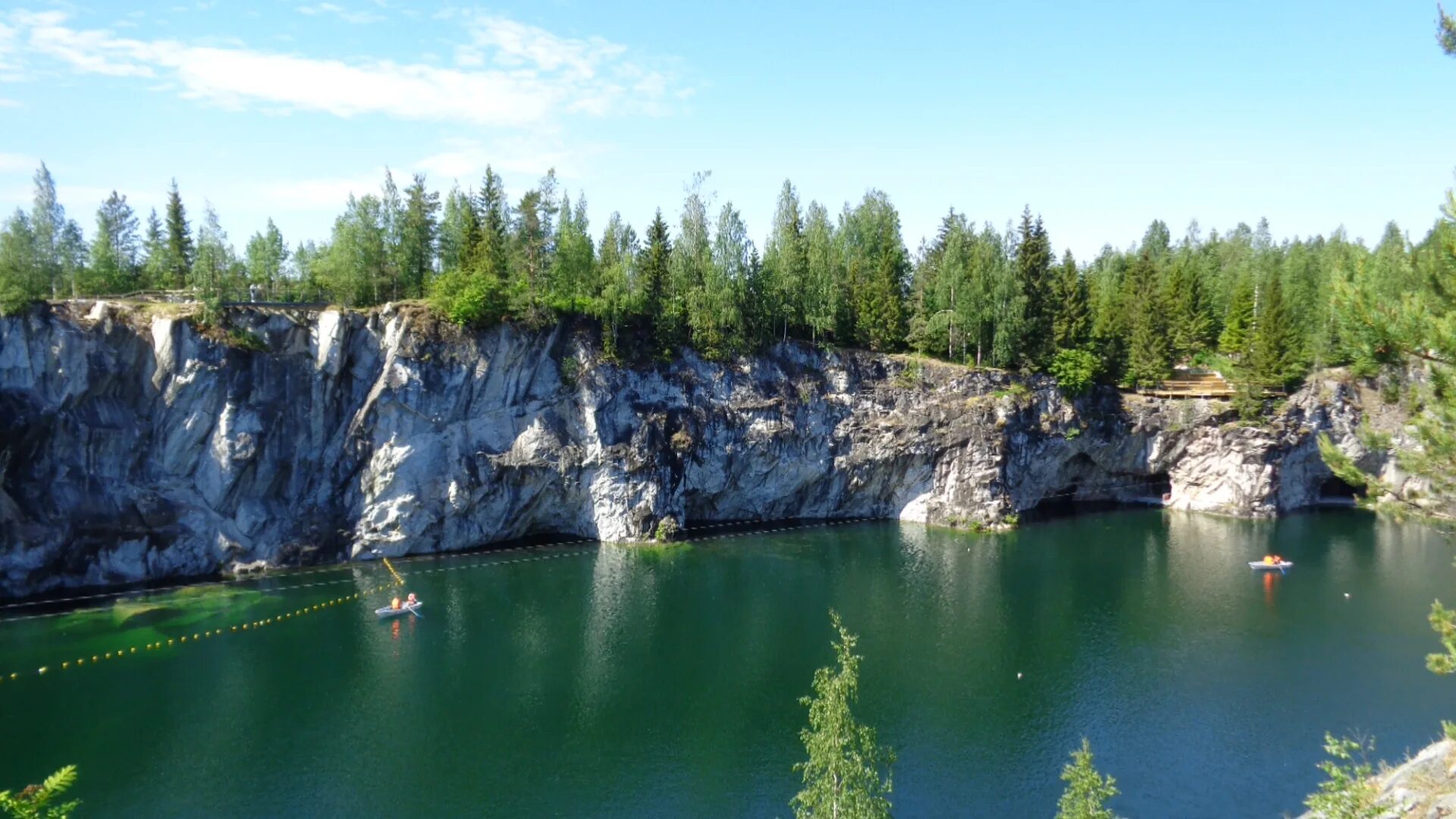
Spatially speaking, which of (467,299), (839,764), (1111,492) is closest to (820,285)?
(467,299)

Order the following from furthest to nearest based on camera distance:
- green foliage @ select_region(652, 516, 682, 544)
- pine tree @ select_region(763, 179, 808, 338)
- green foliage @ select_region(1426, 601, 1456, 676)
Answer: pine tree @ select_region(763, 179, 808, 338) < green foliage @ select_region(652, 516, 682, 544) < green foliage @ select_region(1426, 601, 1456, 676)

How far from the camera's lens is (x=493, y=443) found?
2140 inches

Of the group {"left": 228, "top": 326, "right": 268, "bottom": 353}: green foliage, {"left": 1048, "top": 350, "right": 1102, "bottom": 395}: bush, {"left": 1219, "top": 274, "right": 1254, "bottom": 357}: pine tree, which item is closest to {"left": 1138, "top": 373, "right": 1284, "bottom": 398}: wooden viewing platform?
{"left": 1219, "top": 274, "right": 1254, "bottom": 357}: pine tree

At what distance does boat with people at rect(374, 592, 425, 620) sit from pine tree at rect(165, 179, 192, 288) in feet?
98.5

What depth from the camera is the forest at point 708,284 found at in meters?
55.5

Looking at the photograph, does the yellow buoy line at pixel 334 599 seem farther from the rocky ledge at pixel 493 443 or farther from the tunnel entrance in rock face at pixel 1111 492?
the tunnel entrance in rock face at pixel 1111 492

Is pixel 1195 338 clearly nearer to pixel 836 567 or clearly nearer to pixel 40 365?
pixel 836 567

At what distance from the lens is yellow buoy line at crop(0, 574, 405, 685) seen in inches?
1404

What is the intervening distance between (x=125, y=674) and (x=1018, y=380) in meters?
55.3

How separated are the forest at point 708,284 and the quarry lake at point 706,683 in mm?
16889

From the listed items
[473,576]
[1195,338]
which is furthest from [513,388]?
[1195,338]

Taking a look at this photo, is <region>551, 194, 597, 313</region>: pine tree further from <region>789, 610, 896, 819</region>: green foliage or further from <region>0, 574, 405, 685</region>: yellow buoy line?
<region>789, 610, 896, 819</region>: green foliage

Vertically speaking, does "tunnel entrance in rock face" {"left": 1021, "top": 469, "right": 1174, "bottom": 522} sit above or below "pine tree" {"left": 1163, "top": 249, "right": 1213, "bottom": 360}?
below

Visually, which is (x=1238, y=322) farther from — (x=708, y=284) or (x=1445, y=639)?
(x=1445, y=639)
